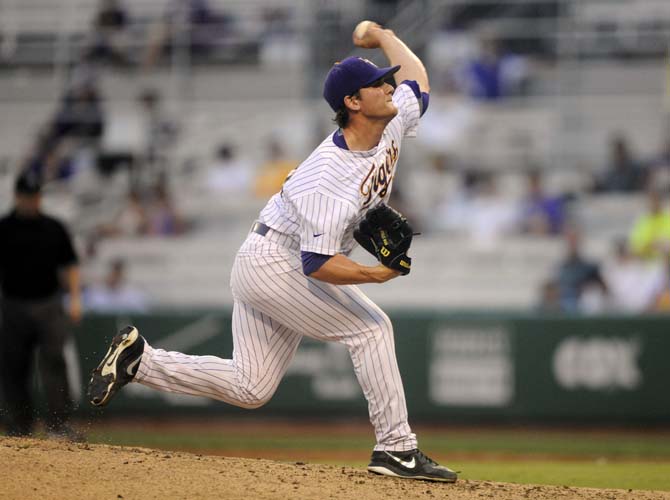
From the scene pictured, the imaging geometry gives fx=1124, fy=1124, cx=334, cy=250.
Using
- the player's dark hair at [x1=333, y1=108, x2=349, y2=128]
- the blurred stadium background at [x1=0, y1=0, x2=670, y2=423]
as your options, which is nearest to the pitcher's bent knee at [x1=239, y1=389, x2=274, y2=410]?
the player's dark hair at [x1=333, y1=108, x2=349, y2=128]

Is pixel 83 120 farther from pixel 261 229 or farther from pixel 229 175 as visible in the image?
pixel 261 229

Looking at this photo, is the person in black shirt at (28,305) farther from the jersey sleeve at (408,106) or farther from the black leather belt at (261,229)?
the jersey sleeve at (408,106)

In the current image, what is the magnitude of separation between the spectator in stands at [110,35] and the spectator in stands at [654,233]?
23.9ft

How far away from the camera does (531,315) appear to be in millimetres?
10977

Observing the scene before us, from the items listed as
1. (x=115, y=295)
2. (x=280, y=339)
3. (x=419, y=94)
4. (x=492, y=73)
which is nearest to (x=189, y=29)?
(x=492, y=73)

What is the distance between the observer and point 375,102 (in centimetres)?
521

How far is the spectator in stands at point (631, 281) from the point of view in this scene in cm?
1159

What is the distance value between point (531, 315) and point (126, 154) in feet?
18.7

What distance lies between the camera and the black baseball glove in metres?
5.02

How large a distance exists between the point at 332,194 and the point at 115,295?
25.6 ft

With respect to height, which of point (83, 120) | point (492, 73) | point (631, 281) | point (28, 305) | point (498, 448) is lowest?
point (498, 448)

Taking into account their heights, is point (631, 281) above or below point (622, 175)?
below

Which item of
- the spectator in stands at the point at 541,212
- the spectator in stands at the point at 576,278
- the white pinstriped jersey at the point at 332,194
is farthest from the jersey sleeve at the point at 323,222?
the spectator in stands at the point at 541,212

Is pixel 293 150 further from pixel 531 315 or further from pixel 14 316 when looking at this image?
pixel 14 316
